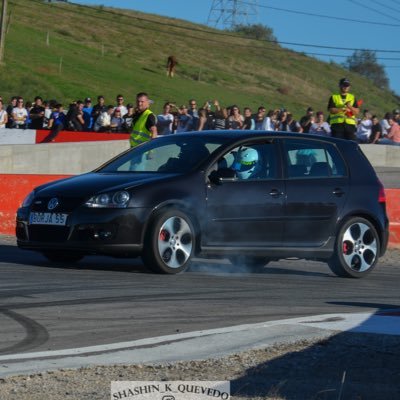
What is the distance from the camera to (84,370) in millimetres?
6613

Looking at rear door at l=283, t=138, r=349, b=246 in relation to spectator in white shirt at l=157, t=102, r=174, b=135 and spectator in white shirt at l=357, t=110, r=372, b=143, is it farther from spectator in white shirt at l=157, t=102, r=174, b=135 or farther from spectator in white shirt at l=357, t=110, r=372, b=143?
spectator in white shirt at l=357, t=110, r=372, b=143

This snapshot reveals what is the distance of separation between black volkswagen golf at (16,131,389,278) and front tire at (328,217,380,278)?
0.4 inches

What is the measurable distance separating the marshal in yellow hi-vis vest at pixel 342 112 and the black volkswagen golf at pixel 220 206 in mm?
6864

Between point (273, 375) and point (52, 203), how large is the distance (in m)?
5.43

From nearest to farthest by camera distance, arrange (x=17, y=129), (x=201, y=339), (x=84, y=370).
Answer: (x=84, y=370) < (x=201, y=339) < (x=17, y=129)

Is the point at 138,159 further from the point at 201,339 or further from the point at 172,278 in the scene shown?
the point at 201,339

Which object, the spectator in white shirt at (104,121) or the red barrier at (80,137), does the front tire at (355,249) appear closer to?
the red barrier at (80,137)

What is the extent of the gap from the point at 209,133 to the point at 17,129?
53.8ft

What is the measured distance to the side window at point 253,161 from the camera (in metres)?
12.2

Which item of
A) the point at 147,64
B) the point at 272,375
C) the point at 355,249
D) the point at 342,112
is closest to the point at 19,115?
the point at 342,112

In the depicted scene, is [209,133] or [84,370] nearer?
[84,370]

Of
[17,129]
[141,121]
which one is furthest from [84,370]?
[17,129]

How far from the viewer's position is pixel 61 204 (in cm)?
1158

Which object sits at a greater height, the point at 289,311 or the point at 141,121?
the point at 141,121
